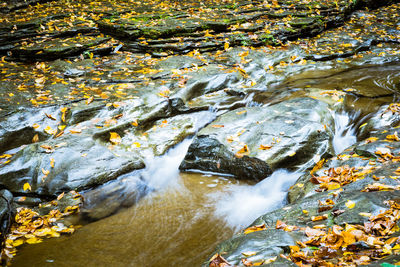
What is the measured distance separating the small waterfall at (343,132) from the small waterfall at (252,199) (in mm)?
1530

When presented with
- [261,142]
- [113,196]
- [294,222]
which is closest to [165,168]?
[113,196]

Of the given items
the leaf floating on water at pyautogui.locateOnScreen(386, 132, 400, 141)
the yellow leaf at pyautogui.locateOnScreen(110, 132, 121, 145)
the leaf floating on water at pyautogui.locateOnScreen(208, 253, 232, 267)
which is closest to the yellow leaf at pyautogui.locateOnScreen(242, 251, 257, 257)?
the leaf floating on water at pyautogui.locateOnScreen(208, 253, 232, 267)

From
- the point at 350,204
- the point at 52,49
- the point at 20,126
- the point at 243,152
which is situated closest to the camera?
the point at 350,204

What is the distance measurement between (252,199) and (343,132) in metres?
2.88

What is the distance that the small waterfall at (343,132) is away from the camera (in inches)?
Answer: 221

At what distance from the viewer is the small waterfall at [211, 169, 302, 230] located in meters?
4.29

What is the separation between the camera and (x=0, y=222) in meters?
3.54

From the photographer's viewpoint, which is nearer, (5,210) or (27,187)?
(5,210)

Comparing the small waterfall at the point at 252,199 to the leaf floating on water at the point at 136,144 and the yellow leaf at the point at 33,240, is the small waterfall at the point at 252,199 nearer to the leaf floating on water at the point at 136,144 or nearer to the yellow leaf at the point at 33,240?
the leaf floating on water at the point at 136,144

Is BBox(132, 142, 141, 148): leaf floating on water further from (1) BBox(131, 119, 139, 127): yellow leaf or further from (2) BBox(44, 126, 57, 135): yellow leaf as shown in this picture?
(2) BBox(44, 126, 57, 135): yellow leaf

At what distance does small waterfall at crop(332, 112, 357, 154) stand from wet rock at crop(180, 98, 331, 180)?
524 millimetres

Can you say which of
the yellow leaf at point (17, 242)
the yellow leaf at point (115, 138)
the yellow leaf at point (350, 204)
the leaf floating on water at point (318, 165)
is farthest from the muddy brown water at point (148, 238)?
the yellow leaf at point (350, 204)

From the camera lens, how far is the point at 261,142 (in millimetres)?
4984

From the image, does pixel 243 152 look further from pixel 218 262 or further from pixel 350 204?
pixel 218 262
